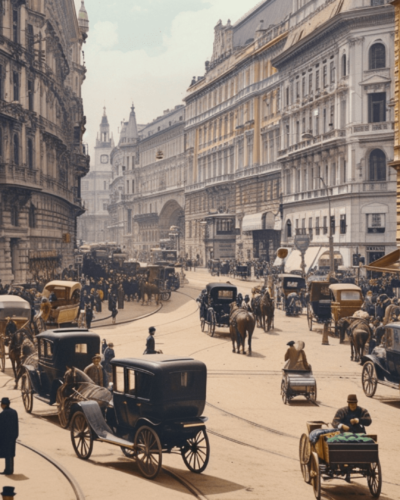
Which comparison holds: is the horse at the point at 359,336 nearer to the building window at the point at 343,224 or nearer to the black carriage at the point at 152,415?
the black carriage at the point at 152,415

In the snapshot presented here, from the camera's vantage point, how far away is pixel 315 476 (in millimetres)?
12281

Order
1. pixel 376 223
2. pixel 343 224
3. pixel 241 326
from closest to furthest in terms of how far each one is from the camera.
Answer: pixel 241 326 < pixel 376 223 < pixel 343 224

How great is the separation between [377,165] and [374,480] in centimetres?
5219

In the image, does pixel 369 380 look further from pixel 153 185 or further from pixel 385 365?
pixel 153 185

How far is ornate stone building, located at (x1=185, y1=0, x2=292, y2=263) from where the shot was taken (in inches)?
3346

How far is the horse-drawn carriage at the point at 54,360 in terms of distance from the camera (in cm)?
1816

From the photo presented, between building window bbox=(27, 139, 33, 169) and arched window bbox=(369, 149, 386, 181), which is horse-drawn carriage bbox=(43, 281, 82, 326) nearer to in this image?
building window bbox=(27, 139, 33, 169)

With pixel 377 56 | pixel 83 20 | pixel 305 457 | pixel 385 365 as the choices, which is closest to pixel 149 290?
pixel 377 56

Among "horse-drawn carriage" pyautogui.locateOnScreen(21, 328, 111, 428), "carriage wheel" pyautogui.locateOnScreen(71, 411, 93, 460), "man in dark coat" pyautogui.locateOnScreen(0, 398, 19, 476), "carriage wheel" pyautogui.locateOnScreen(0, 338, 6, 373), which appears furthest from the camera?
"carriage wheel" pyautogui.locateOnScreen(0, 338, 6, 373)

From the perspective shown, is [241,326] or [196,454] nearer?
[196,454]

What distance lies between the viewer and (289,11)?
86.6 meters

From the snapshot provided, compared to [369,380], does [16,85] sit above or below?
above

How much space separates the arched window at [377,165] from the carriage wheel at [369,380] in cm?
4277

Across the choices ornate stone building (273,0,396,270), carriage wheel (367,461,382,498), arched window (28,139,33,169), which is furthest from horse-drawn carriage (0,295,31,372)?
ornate stone building (273,0,396,270)
